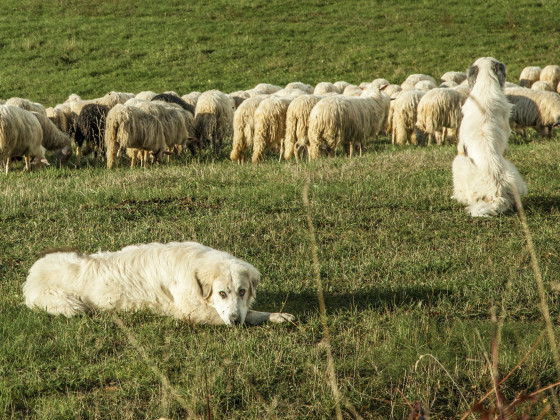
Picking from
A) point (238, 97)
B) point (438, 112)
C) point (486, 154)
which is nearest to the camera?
point (486, 154)

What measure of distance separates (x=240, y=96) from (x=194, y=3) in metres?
19.7

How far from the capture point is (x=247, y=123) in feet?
49.1

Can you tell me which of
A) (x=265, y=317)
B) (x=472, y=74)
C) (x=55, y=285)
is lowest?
(x=265, y=317)

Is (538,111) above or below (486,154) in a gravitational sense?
below

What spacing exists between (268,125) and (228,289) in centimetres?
1030

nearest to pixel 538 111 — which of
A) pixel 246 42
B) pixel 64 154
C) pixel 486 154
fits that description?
pixel 486 154

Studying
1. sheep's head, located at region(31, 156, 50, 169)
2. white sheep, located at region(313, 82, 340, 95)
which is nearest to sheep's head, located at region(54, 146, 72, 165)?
sheep's head, located at region(31, 156, 50, 169)

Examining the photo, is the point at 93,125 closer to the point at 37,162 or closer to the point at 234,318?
the point at 37,162

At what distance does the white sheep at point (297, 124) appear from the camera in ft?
46.7

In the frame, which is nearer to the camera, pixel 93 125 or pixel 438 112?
pixel 93 125

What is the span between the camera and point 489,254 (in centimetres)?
634

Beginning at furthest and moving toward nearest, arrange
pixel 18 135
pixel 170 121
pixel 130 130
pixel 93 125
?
pixel 93 125 → pixel 170 121 → pixel 130 130 → pixel 18 135

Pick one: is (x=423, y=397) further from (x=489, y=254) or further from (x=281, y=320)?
(x=489, y=254)

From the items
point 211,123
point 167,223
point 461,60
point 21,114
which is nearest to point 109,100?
point 211,123
